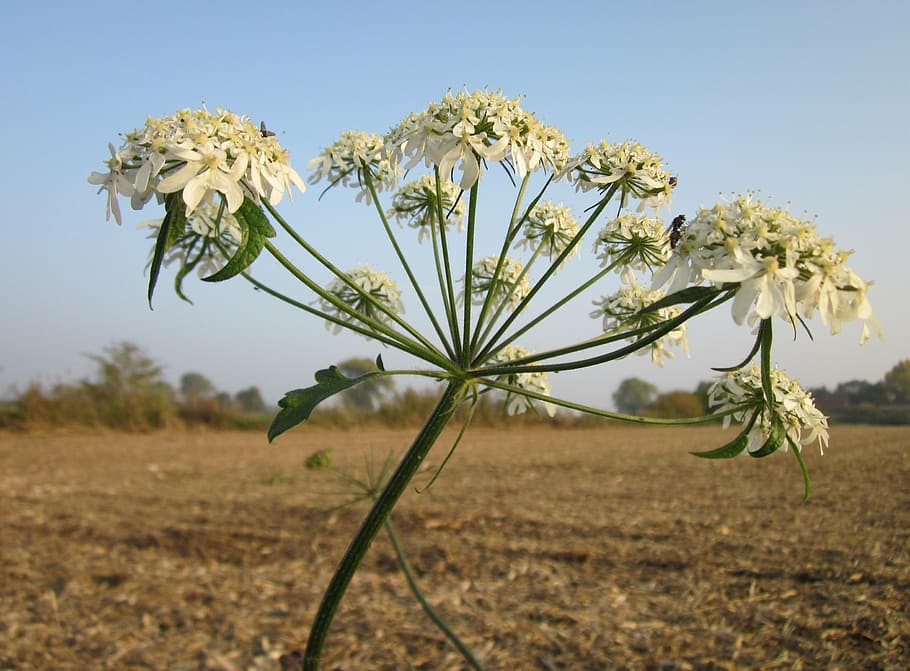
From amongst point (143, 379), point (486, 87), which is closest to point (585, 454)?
point (486, 87)

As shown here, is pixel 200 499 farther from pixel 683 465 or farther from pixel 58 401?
pixel 58 401

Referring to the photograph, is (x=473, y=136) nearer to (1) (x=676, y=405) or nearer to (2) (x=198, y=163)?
(2) (x=198, y=163)

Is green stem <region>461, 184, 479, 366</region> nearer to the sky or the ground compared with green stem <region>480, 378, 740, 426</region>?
nearer to the sky

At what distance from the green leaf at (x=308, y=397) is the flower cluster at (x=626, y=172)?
100cm

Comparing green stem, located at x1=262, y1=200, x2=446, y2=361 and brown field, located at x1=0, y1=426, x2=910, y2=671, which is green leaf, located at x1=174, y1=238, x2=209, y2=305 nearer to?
green stem, located at x1=262, y1=200, x2=446, y2=361

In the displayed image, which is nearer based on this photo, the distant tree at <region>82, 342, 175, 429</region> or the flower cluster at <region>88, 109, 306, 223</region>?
the flower cluster at <region>88, 109, 306, 223</region>

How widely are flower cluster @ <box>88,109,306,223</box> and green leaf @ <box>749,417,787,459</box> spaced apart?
156 centimetres

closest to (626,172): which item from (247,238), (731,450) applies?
(731,450)

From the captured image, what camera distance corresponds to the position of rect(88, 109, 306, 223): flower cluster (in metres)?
1.72

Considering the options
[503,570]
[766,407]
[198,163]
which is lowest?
[503,570]

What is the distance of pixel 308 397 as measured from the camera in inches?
72.0

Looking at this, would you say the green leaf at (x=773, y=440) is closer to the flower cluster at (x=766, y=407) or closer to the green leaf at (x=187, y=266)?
the flower cluster at (x=766, y=407)

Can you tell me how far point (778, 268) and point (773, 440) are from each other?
2.57 ft

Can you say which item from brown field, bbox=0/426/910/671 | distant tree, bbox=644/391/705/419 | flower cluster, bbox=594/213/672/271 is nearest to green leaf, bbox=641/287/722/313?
flower cluster, bbox=594/213/672/271
